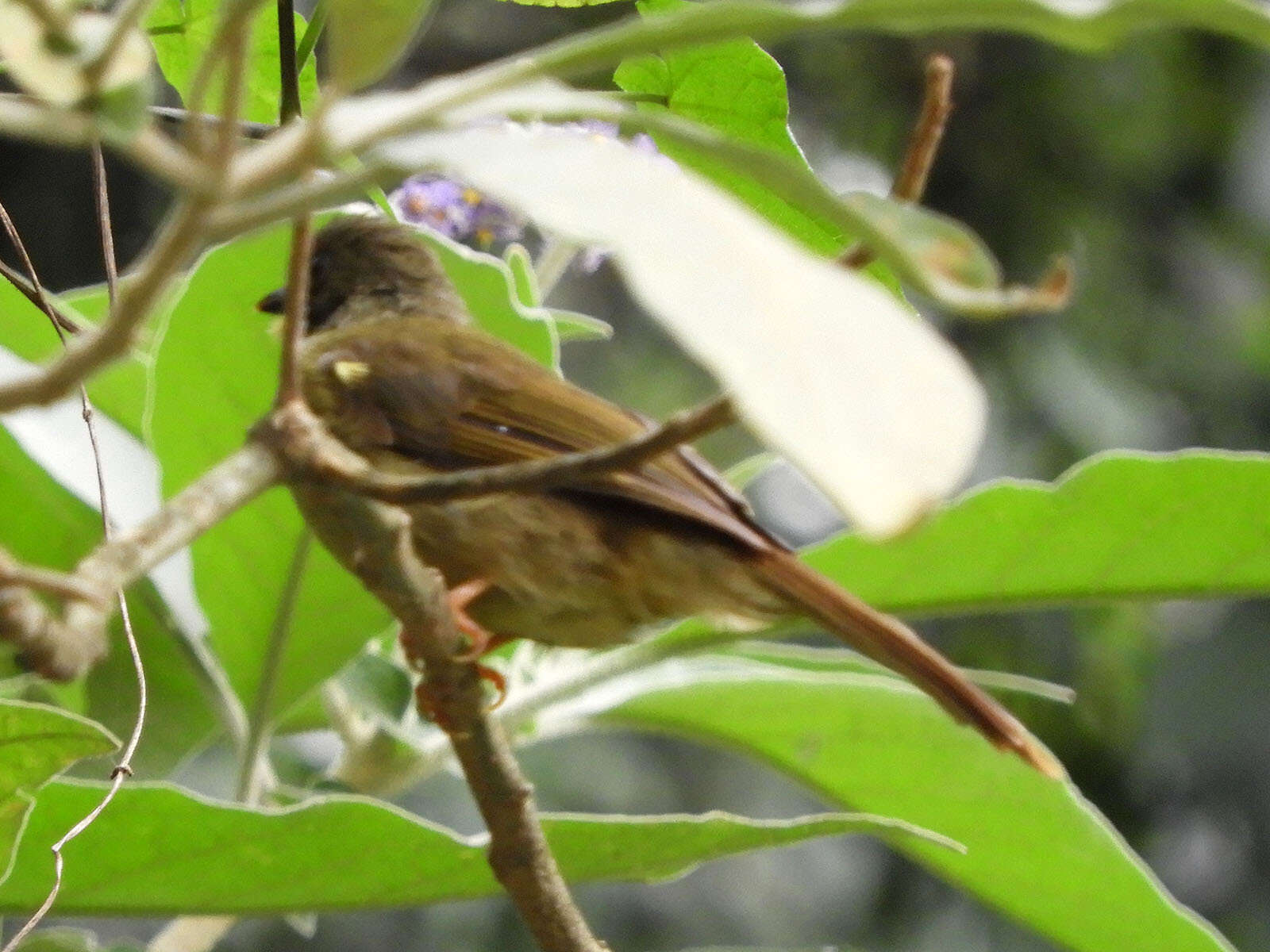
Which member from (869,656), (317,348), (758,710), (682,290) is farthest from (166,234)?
(317,348)

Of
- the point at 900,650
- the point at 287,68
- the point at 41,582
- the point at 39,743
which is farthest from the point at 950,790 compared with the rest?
the point at 41,582

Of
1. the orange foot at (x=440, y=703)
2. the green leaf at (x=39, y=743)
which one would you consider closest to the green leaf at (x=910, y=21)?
the green leaf at (x=39, y=743)

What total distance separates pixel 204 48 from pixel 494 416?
939 mm

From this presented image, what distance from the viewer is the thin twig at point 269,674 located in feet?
7.04

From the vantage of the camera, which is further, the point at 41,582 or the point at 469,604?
the point at 469,604

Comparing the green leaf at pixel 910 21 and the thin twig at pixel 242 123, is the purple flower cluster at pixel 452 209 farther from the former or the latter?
the green leaf at pixel 910 21

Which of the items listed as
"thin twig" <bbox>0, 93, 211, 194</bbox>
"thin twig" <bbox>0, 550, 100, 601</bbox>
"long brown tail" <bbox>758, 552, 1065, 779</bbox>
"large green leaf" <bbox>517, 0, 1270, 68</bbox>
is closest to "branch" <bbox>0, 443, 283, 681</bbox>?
"thin twig" <bbox>0, 550, 100, 601</bbox>

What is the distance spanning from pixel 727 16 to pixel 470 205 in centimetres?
176

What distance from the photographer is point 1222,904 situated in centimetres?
570

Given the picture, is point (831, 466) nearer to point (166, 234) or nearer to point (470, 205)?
point (166, 234)

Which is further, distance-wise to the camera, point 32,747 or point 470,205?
point 470,205

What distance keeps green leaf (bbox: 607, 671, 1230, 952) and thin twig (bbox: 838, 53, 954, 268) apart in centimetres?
133

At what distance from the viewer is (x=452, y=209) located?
247 cm

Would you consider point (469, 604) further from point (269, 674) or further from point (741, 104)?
point (741, 104)
